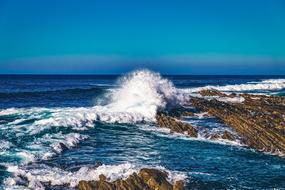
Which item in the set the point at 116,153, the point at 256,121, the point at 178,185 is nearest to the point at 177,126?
the point at 256,121

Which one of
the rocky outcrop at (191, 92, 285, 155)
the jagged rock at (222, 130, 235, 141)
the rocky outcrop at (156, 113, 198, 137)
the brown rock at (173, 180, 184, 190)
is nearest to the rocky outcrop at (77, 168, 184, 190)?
the brown rock at (173, 180, 184, 190)

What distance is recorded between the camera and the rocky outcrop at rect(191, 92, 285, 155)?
799 inches

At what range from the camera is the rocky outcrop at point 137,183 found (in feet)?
43.3

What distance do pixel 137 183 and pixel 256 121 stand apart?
12.3m

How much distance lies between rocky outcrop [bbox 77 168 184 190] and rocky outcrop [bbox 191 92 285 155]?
7.22 meters

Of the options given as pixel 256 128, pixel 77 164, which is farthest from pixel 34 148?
pixel 256 128

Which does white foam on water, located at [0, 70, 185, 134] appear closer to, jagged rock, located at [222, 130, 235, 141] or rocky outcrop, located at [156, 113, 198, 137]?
rocky outcrop, located at [156, 113, 198, 137]

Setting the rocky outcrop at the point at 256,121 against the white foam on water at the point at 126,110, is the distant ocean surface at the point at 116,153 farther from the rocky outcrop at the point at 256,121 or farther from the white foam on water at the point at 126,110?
the rocky outcrop at the point at 256,121

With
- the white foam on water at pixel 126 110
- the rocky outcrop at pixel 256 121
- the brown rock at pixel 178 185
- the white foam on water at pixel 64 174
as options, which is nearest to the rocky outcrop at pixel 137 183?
the brown rock at pixel 178 185

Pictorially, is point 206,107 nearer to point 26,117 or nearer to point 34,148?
point 26,117

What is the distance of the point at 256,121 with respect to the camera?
79.3 feet

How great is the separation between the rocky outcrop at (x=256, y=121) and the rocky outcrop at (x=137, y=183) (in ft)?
23.7

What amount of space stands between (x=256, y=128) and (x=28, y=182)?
12403mm

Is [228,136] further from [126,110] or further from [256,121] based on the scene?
[126,110]
